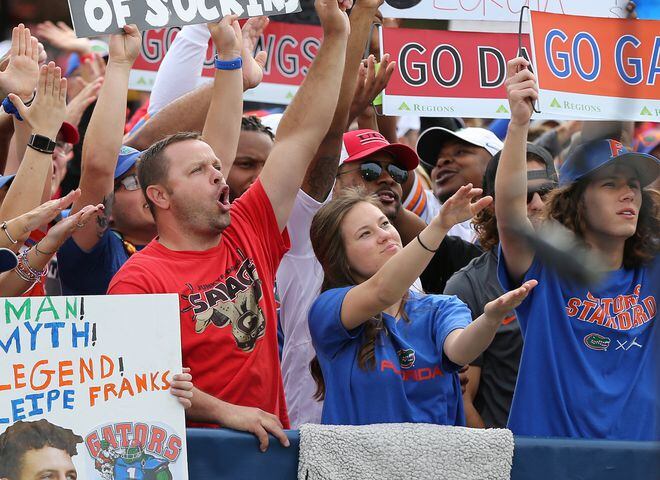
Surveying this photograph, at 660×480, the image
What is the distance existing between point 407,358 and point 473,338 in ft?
0.85

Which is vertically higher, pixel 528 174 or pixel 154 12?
pixel 154 12

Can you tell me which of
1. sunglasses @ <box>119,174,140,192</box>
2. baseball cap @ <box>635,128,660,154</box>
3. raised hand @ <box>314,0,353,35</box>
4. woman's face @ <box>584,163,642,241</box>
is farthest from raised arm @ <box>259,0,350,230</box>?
baseball cap @ <box>635,128,660,154</box>

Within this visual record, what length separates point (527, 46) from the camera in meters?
5.12

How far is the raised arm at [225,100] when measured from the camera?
4.12 metres

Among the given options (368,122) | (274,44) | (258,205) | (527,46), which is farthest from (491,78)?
(258,205)

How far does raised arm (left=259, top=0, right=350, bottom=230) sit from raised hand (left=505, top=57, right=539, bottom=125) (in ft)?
2.21

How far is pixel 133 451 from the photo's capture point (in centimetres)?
322

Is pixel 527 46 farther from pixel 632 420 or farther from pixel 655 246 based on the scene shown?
pixel 632 420

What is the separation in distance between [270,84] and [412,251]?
7.88 feet

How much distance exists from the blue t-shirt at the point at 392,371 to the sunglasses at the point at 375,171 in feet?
3.39

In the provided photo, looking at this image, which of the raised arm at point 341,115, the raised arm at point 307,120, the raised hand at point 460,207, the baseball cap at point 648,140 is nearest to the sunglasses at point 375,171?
the raised arm at point 341,115

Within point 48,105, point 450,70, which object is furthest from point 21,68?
point 450,70

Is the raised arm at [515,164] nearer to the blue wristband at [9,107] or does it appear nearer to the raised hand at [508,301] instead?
the raised hand at [508,301]

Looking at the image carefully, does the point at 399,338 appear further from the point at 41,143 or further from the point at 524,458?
the point at 41,143
